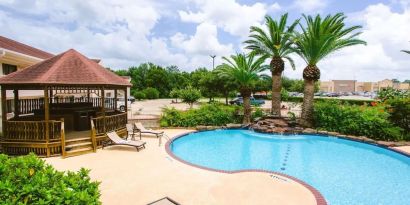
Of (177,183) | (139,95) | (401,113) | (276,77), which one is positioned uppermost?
(276,77)

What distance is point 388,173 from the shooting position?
11250 mm

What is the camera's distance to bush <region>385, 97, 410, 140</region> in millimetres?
16406

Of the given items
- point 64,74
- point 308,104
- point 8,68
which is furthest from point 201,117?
point 8,68

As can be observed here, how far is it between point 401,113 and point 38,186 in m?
20.2

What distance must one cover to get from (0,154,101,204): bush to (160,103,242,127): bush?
15036 mm

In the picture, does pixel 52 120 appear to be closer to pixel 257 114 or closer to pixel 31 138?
pixel 31 138

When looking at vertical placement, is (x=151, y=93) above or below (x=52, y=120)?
above

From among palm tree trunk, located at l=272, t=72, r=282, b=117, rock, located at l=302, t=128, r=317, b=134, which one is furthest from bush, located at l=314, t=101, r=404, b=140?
palm tree trunk, located at l=272, t=72, r=282, b=117

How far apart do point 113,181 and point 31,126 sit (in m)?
6.02

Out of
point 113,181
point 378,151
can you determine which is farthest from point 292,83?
point 113,181

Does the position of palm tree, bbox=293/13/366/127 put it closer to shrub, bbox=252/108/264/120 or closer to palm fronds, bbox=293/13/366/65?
palm fronds, bbox=293/13/366/65

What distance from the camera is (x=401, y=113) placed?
16734 mm

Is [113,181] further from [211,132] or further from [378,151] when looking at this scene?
[378,151]

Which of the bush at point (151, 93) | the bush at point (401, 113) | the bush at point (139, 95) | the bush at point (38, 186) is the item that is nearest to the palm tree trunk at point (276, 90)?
the bush at point (401, 113)
